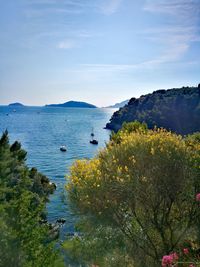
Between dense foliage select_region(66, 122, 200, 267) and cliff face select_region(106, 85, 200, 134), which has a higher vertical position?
cliff face select_region(106, 85, 200, 134)

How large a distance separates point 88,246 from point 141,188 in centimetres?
542

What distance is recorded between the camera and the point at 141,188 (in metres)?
19.9

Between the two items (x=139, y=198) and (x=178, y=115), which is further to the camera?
(x=178, y=115)

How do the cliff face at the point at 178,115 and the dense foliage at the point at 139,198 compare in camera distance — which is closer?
the dense foliage at the point at 139,198

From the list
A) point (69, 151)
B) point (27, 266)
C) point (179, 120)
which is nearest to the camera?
point (27, 266)

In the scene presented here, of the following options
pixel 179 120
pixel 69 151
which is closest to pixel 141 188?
pixel 69 151

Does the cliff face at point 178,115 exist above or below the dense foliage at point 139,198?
above

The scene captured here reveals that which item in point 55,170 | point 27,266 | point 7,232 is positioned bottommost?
point 55,170

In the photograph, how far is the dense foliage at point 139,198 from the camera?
19.9 metres

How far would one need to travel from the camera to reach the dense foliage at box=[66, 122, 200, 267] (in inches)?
782

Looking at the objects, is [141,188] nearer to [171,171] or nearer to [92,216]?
[171,171]

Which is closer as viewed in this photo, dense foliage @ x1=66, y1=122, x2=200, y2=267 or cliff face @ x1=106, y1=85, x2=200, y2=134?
dense foliage @ x1=66, y1=122, x2=200, y2=267

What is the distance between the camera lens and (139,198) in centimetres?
2022

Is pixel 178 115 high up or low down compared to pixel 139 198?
up
